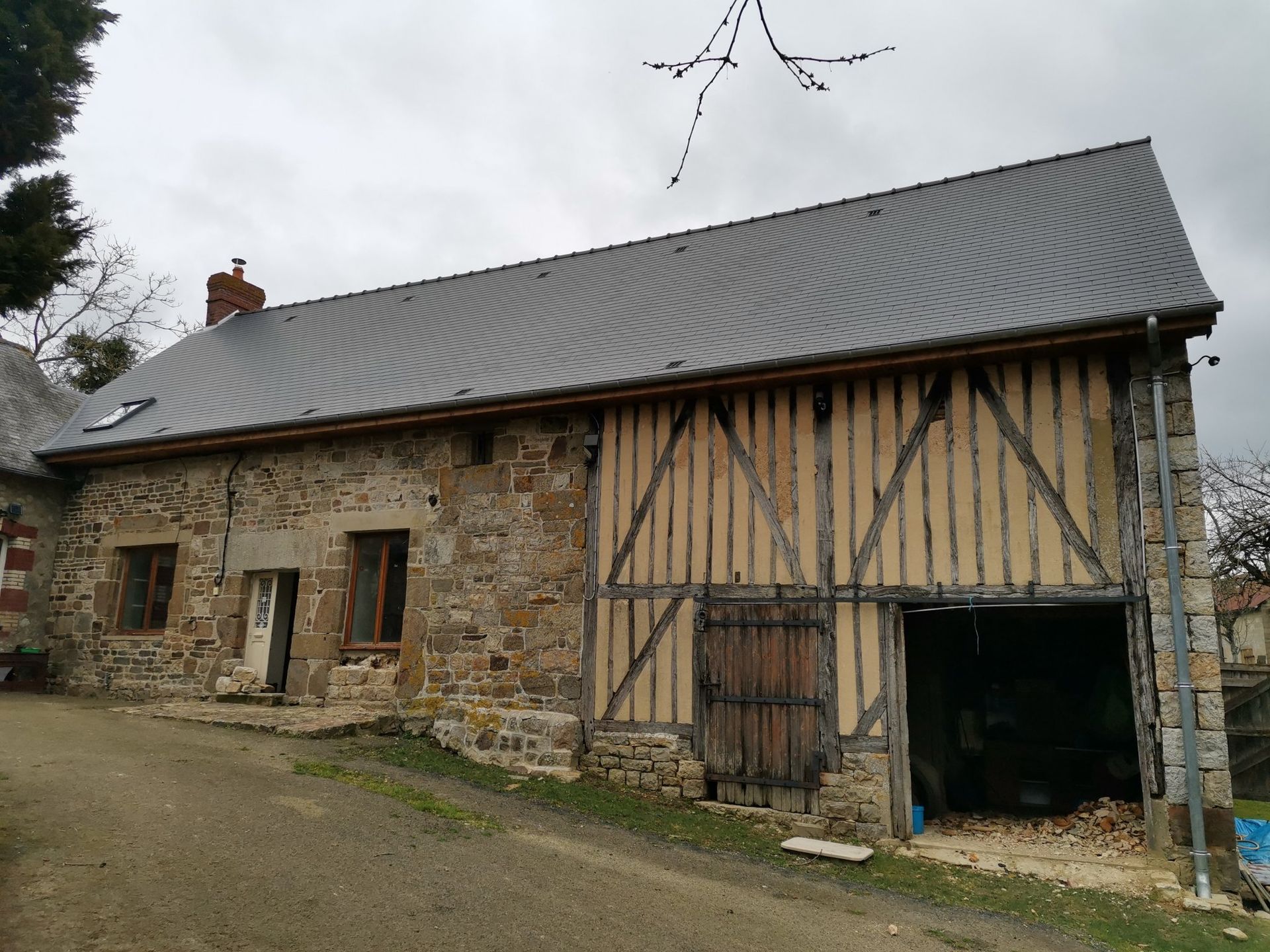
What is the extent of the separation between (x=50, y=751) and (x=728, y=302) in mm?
6334

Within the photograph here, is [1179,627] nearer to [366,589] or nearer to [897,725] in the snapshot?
[897,725]

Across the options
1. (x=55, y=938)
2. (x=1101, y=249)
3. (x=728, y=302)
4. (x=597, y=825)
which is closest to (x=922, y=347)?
(x=1101, y=249)

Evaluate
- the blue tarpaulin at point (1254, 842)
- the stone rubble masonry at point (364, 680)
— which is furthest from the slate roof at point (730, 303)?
the blue tarpaulin at point (1254, 842)

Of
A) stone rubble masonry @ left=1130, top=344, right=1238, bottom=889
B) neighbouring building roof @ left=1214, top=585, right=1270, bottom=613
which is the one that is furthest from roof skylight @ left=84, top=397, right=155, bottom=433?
neighbouring building roof @ left=1214, top=585, right=1270, bottom=613

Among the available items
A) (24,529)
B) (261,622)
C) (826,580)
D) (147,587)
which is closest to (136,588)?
(147,587)

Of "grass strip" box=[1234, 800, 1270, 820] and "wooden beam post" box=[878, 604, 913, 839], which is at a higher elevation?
"wooden beam post" box=[878, 604, 913, 839]

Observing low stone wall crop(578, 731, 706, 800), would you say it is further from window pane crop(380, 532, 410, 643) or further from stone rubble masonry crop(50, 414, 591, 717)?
window pane crop(380, 532, 410, 643)

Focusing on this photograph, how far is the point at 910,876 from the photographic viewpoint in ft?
16.6

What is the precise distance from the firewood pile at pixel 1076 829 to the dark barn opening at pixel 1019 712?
38cm

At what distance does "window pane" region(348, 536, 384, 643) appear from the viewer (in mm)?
8305

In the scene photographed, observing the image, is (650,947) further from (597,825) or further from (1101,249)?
(1101,249)

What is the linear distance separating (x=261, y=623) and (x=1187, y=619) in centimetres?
810

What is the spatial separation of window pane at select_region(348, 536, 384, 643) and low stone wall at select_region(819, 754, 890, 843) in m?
4.53

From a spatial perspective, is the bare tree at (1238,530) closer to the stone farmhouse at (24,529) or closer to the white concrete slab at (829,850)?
the white concrete slab at (829,850)
